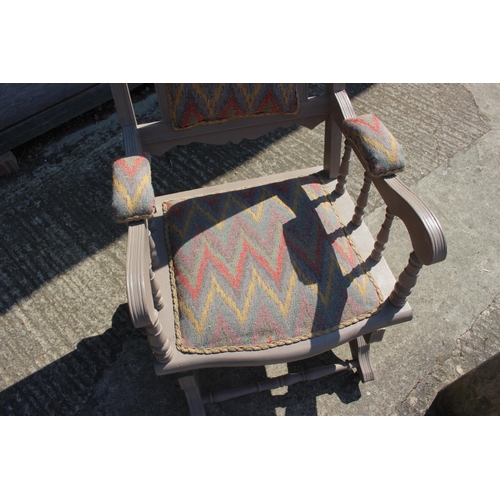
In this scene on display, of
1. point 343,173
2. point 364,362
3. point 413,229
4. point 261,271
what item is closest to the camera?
point 413,229

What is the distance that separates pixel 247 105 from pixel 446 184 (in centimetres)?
157

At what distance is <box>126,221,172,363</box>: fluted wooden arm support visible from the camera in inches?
44.1

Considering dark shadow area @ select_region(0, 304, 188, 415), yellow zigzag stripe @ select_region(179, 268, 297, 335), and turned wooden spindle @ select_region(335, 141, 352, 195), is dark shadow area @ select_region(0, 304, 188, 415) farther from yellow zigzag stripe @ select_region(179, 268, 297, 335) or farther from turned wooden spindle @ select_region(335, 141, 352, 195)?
turned wooden spindle @ select_region(335, 141, 352, 195)

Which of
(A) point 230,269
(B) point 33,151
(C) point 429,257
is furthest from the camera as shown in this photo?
(B) point 33,151

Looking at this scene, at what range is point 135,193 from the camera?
50.1 inches

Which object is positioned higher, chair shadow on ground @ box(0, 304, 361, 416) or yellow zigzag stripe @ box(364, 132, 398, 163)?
yellow zigzag stripe @ box(364, 132, 398, 163)

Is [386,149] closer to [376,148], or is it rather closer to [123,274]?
[376,148]

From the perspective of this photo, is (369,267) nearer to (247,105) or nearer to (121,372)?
(247,105)

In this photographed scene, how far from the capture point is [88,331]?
2.10 metres

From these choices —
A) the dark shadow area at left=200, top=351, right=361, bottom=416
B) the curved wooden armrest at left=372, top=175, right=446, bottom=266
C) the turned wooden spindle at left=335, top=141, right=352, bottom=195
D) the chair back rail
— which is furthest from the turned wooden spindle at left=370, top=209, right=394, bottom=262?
the dark shadow area at left=200, top=351, right=361, bottom=416

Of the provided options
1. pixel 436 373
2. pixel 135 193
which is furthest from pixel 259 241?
pixel 436 373

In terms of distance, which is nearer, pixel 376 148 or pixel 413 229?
pixel 413 229

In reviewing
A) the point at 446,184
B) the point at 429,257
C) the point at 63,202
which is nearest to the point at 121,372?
the point at 63,202

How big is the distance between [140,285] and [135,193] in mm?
293
